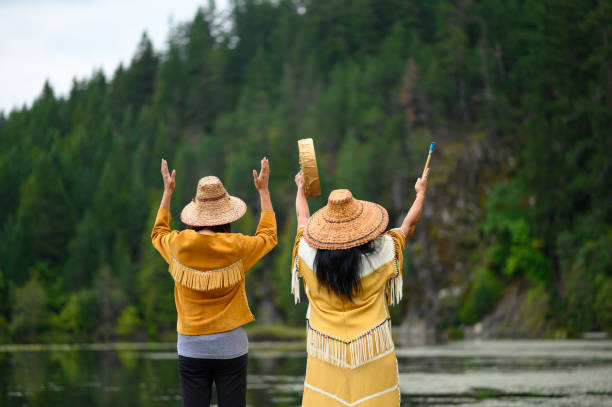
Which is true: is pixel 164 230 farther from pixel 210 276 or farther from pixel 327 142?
pixel 327 142

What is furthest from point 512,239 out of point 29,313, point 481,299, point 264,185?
point 264,185

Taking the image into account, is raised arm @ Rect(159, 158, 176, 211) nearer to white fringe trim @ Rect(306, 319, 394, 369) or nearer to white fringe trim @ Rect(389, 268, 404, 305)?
white fringe trim @ Rect(306, 319, 394, 369)

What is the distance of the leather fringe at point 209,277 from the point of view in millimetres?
6355

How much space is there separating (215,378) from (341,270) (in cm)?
144

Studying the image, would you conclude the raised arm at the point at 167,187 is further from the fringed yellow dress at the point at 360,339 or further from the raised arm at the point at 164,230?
the fringed yellow dress at the point at 360,339

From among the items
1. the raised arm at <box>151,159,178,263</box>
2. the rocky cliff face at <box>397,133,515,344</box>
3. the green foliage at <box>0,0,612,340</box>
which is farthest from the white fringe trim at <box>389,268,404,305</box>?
the rocky cliff face at <box>397,133,515,344</box>

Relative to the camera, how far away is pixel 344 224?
19.1 feet

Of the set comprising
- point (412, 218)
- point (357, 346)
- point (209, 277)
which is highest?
point (412, 218)

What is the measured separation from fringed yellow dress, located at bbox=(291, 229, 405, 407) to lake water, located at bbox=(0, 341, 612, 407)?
8237 millimetres

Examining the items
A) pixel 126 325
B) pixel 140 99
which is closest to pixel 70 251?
pixel 126 325

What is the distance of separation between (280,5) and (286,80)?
28.8 metres

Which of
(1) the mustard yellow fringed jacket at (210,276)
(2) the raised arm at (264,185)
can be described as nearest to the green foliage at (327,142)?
(2) the raised arm at (264,185)

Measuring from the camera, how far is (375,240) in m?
5.80

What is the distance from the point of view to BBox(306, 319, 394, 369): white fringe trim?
18.7 ft
